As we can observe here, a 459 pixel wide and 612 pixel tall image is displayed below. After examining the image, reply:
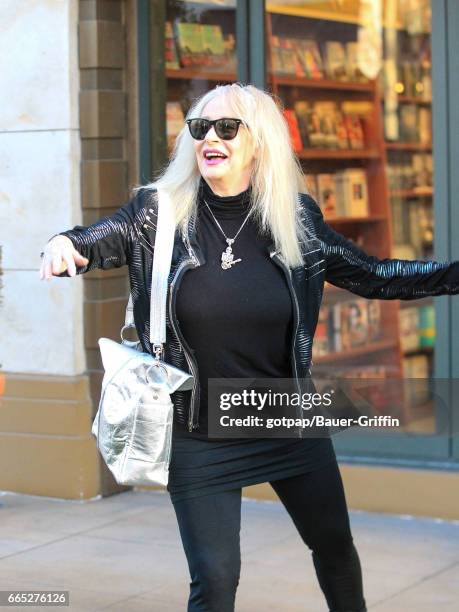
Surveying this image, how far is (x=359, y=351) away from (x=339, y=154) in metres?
1.13

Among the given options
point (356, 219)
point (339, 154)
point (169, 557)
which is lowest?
point (169, 557)

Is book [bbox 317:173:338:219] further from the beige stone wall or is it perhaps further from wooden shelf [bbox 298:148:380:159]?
the beige stone wall

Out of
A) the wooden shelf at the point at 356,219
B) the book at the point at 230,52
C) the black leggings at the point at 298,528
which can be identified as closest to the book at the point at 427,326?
the wooden shelf at the point at 356,219

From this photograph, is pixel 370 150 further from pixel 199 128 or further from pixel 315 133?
pixel 199 128

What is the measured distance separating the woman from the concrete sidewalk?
4.21ft

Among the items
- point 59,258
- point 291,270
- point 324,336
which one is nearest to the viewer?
point 59,258

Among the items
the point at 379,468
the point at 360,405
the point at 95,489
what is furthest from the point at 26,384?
the point at 360,405

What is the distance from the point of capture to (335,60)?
7020mm

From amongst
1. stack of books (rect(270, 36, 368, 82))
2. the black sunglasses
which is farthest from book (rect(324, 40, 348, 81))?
the black sunglasses

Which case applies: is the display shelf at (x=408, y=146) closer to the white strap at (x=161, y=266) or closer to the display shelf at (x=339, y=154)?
the display shelf at (x=339, y=154)

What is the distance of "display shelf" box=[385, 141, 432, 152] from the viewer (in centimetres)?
671

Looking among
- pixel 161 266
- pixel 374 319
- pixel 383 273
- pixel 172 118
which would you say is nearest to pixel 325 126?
pixel 172 118

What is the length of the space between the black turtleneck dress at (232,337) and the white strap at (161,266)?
0.06 m

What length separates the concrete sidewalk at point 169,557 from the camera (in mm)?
5316
